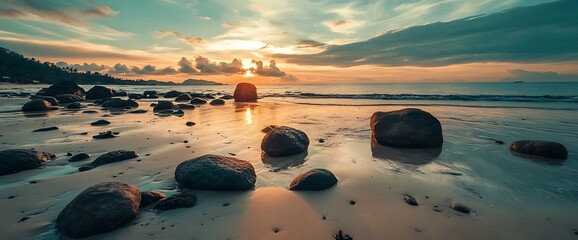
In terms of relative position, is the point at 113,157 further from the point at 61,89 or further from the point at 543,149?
the point at 61,89

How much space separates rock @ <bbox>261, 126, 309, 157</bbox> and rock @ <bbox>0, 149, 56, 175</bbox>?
4.88m

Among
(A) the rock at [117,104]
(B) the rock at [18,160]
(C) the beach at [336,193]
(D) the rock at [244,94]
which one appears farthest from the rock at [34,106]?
(D) the rock at [244,94]

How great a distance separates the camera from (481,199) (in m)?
3.99

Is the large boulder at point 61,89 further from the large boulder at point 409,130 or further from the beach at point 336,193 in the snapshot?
the large boulder at point 409,130

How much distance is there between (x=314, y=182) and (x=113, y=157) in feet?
15.3

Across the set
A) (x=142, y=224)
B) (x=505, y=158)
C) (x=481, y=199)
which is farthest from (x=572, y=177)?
(x=142, y=224)

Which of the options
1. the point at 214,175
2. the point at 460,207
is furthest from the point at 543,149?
the point at 214,175

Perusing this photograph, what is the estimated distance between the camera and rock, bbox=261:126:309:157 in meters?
6.48

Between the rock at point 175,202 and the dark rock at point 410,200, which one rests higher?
the dark rock at point 410,200

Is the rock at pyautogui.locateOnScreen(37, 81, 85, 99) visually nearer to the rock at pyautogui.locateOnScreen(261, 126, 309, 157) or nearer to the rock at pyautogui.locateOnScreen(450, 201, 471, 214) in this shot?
the rock at pyautogui.locateOnScreen(261, 126, 309, 157)

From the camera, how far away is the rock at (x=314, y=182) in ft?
14.4

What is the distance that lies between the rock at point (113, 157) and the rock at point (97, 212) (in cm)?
246

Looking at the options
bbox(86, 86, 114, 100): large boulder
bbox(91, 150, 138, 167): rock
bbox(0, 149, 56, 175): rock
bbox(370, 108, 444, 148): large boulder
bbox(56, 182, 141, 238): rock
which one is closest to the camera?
bbox(56, 182, 141, 238): rock

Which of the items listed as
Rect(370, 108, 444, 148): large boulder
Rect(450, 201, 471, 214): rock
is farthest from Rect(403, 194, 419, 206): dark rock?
Rect(370, 108, 444, 148): large boulder
